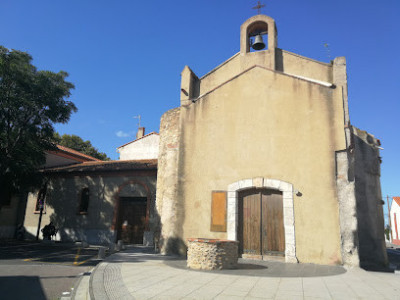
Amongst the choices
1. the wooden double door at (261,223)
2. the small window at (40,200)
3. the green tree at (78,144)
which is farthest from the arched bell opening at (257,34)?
the green tree at (78,144)

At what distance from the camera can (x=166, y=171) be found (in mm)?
11164

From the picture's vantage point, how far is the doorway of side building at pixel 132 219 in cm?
1527

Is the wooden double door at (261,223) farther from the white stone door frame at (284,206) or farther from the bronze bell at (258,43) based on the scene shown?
the bronze bell at (258,43)

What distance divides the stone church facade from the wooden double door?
0.03m

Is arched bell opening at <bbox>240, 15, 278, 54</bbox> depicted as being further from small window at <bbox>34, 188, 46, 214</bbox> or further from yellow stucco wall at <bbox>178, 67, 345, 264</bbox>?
small window at <bbox>34, 188, 46, 214</bbox>

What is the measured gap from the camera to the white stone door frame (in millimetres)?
8875

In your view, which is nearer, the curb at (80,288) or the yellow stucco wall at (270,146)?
the curb at (80,288)

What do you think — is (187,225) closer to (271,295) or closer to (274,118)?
(274,118)

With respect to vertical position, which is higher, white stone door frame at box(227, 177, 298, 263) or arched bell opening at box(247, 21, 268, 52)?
arched bell opening at box(247, 21, 268, 52)

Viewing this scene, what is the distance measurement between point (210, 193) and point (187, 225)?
147 centimetres

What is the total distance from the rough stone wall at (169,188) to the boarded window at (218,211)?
1.27 m

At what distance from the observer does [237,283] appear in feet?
17.7

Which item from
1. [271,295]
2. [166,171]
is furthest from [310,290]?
[166,171]

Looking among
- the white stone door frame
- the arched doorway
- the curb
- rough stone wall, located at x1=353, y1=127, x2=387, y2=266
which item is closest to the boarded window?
the white stone door frame
